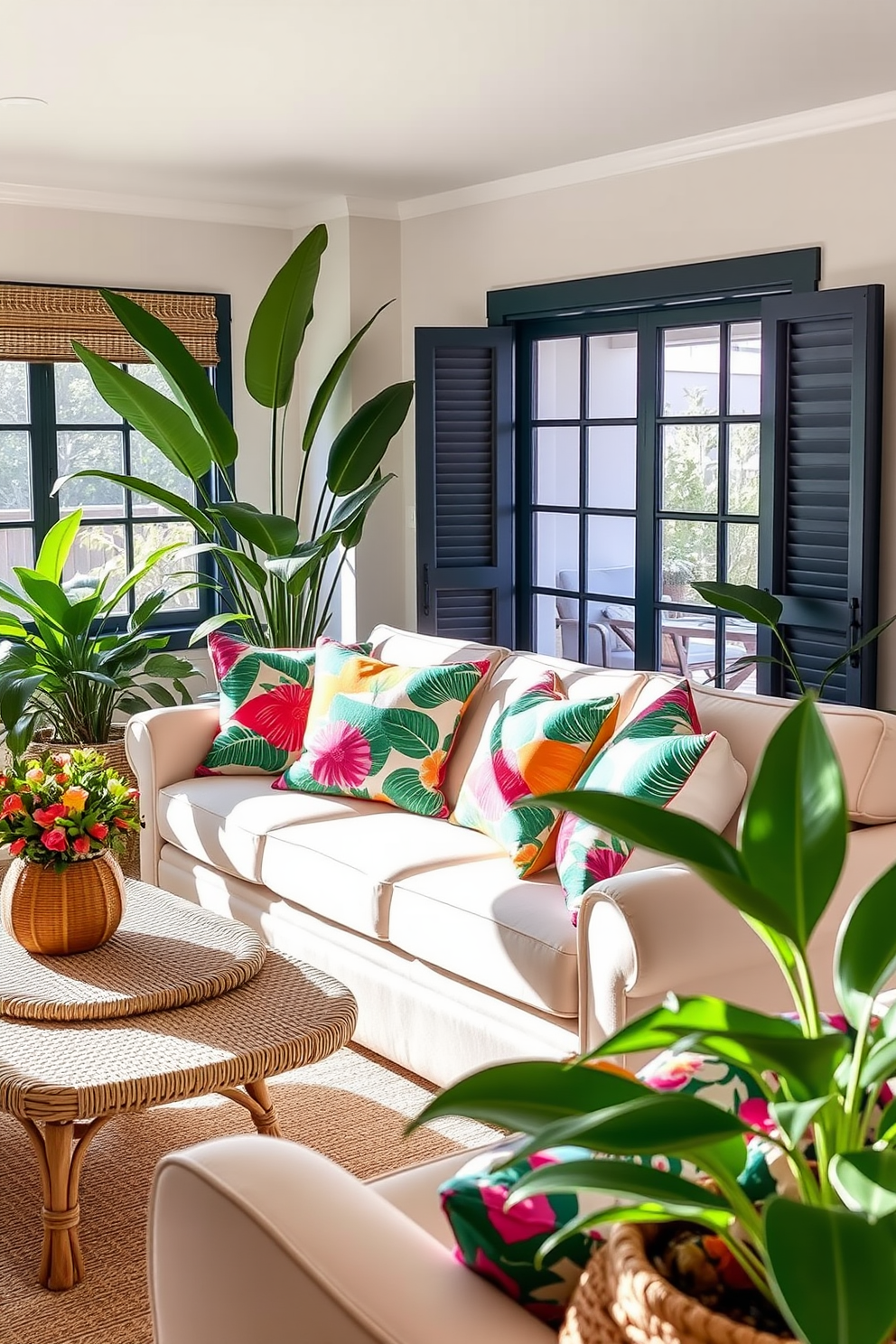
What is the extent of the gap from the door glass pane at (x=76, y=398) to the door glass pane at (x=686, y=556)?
7.70 feet

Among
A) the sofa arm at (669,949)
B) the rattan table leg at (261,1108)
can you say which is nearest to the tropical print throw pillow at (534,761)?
the sofa arm at (669,949)

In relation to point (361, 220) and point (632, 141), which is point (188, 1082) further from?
point (361, 220)

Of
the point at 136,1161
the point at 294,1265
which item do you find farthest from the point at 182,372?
the point at 294,1265

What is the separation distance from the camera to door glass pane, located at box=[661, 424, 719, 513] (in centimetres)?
492

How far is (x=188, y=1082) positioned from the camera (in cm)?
225

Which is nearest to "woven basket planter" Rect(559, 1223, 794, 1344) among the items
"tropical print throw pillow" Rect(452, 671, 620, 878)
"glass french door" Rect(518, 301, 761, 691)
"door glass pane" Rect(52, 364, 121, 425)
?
"tropical print throw pillow" Rect(452, 671, 620, 878)

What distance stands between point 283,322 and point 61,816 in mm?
2910

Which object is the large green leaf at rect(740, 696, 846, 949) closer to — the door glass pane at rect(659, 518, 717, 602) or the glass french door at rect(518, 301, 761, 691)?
the glass french door at rect(518, 301, 761, 691)

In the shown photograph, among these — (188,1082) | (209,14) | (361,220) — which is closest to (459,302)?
(361,220)

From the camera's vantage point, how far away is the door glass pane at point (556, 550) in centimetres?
557

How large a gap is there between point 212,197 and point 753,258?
2.41 m

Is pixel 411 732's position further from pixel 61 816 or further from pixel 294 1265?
pixel 294 1265

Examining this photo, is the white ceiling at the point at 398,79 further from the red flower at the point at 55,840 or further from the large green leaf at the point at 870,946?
the large green leaf at the point at 870,946

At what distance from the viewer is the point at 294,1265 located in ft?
3.93
